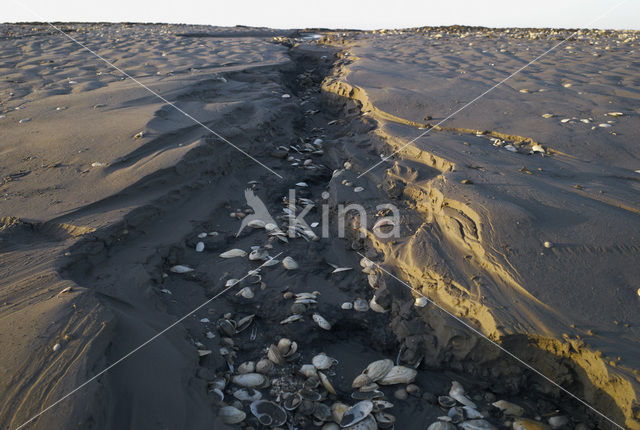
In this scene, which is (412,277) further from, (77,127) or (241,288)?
(77,127)

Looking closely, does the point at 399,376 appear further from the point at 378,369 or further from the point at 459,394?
the point at 459,394

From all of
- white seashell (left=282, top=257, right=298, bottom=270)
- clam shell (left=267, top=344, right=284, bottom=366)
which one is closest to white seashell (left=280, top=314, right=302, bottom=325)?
clam shell (left=267, top=344, right=284, bottom=366)

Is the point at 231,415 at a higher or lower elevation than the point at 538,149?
lower

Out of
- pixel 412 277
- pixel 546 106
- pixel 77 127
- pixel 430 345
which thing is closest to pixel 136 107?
pixel 77 127

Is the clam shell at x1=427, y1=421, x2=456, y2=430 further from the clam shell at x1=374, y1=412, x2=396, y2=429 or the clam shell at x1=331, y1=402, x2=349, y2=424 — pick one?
the clam shell at x1=331, y1=402, x2=349, y2=424

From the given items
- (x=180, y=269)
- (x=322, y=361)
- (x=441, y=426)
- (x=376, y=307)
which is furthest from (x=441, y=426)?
(x=180, y=269)

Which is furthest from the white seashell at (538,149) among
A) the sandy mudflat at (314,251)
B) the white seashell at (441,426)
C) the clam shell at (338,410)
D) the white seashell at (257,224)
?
the clam shell at (338,410)
